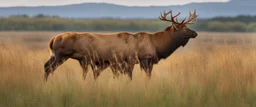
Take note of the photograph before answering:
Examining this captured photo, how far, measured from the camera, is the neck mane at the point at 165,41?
40.9 feet

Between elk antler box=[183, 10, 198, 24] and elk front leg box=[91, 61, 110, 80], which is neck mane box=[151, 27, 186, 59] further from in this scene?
elk front leg box=[91, 61, 110, 80]

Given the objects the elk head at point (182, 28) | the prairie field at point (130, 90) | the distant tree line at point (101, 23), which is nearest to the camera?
the prairie field at point (130, 90)

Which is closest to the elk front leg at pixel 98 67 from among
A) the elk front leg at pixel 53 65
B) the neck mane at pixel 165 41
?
the elk front leg at pixel 53 65

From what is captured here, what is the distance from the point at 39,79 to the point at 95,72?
1.44 meters

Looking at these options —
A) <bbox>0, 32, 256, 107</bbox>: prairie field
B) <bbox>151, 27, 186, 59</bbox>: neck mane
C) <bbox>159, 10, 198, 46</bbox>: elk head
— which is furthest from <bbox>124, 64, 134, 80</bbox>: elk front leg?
<bbox>159, 10, 198, 46</bbox>: elk head

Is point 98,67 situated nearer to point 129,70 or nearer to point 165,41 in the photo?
point 129,70

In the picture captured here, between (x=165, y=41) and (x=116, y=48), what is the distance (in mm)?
1283

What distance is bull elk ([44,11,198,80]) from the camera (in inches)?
459

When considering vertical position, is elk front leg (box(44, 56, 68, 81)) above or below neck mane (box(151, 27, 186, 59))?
below

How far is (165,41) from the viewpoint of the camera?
12.5 metres

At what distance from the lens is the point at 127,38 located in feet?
39.8

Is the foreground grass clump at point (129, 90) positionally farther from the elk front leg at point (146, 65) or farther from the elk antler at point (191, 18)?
the elk antler at point (191, 18)

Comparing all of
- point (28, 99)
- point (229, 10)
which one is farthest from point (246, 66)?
point (229, 10)

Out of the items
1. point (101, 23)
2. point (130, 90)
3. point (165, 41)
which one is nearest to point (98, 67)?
point (165, 41)
